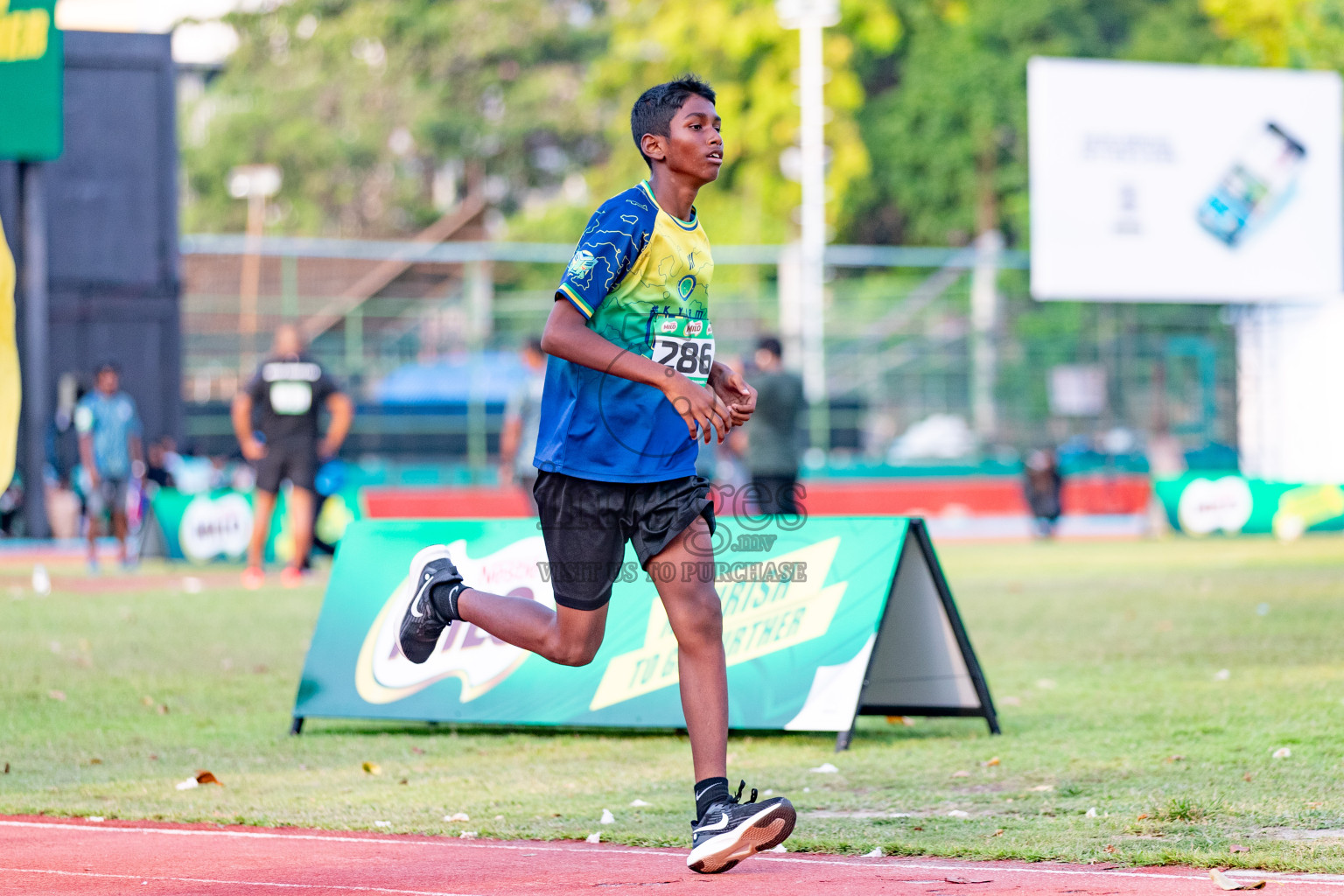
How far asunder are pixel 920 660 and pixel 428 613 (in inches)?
96.0

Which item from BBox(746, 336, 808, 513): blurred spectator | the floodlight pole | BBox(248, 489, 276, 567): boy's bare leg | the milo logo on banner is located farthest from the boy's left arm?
the floodlight pole

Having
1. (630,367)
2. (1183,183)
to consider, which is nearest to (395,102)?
(1183,183)

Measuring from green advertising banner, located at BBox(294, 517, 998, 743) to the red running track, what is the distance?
6.02ft

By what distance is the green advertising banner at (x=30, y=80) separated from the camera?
15.9 m

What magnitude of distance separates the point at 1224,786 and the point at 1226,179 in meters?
22.2

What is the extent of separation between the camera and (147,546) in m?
17.6

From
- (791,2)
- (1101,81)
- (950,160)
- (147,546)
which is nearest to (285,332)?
(147,546)

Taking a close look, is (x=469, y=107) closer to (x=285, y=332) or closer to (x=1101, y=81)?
(x=1101, y=81)

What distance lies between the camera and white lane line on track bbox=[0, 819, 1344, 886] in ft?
13.8

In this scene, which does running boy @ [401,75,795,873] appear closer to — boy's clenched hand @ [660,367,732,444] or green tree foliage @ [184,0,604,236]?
boy's clenched hand @ [660,367,732,444]

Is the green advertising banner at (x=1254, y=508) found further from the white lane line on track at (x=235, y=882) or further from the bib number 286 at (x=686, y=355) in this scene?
the white lane line on track at (x=235, y=882)

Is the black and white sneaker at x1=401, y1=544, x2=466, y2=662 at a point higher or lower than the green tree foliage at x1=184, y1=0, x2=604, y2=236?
lower

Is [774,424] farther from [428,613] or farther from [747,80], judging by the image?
[747,80]

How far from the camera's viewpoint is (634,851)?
470 cm
